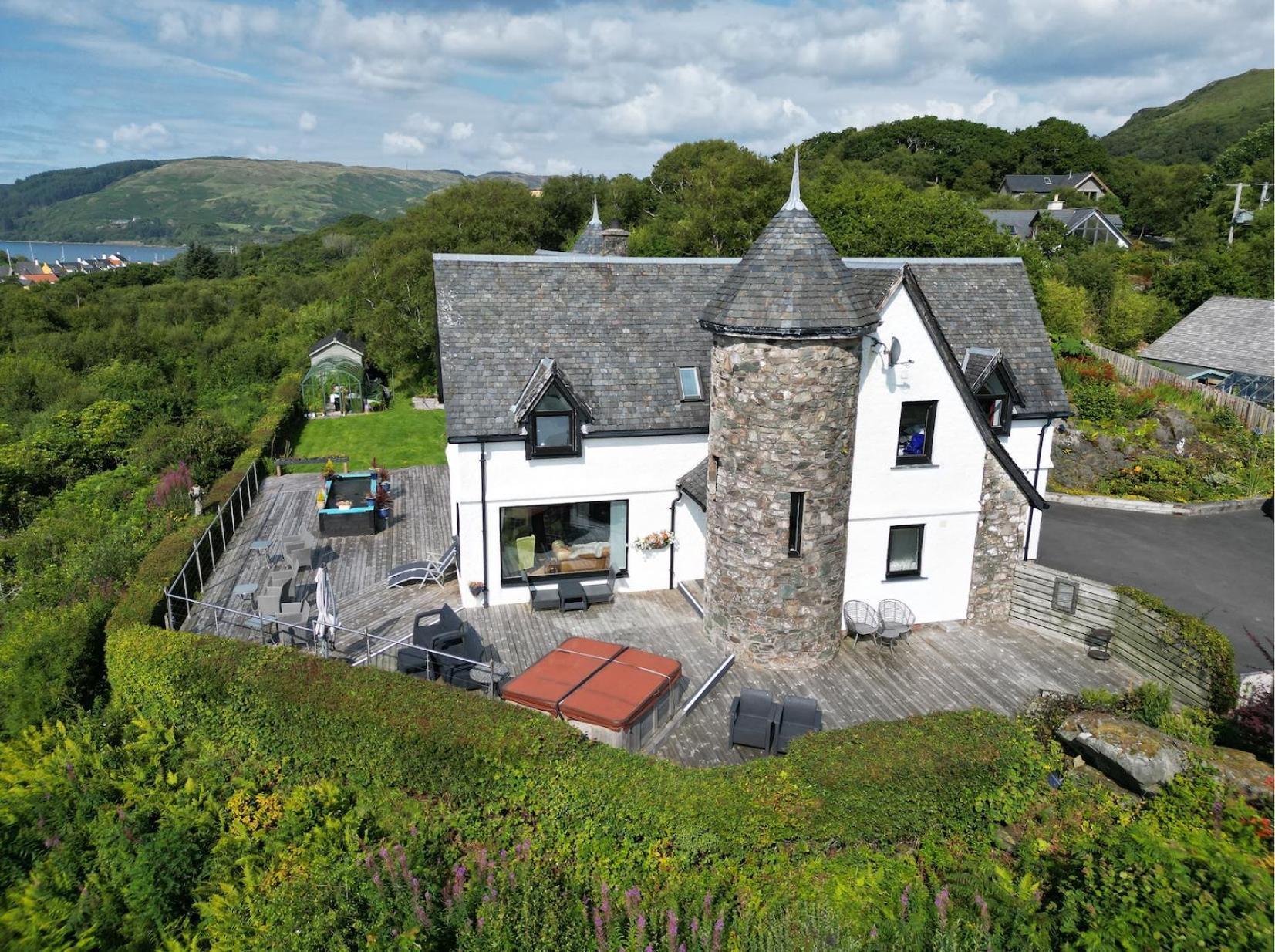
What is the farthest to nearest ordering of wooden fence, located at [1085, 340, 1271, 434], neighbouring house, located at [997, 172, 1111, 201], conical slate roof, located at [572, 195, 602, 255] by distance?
neighbouring house, located at [997, 172, 1111, 201] → wooden fence, located at [1085, 340, 1271, 434] → conical slate roof, located at [572, 195, 602, 255]

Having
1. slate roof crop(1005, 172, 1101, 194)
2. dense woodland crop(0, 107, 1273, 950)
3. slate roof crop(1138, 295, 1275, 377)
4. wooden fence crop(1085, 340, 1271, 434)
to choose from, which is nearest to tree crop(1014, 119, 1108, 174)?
slate roof crop(1005, 172, 1101, 194)

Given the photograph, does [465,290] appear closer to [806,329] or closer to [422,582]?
[422,582]

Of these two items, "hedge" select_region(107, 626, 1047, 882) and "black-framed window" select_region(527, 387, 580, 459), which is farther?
"black-framed window" select_region(527, 387, 580, 459)

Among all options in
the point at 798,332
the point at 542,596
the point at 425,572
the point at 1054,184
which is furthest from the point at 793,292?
the point at 1054,184

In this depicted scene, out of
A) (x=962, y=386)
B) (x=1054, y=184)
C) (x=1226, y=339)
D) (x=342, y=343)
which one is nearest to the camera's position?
(x=962, y=386)

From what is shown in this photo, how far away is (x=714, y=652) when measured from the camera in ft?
52.2

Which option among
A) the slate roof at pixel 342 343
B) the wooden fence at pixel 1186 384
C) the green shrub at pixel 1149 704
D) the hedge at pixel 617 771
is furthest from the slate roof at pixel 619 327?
the slate roof at pixel 342 343

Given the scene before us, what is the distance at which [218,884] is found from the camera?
9.83 metres

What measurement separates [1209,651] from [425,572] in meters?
15.8

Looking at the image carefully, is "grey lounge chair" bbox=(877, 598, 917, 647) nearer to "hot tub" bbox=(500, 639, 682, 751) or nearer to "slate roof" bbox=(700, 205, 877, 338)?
"hot tub" bbox=(500, 639, 682, 751)

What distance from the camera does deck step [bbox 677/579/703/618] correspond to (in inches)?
694

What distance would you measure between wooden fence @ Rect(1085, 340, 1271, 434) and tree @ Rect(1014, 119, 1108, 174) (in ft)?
288

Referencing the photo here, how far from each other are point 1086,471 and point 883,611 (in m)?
14.3

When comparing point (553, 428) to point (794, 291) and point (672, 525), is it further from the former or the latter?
point (794, 291)
